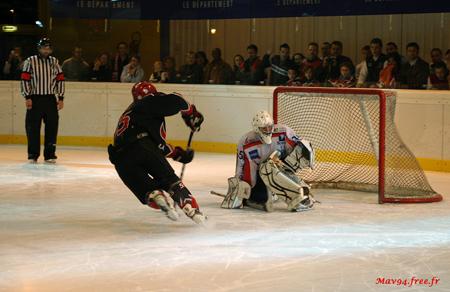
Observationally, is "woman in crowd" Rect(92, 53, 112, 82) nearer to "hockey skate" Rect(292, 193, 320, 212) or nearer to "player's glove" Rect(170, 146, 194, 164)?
"hockey skate" Rect(292, 193, 320, 212)

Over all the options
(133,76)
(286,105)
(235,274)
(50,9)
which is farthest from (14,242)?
(50,9)

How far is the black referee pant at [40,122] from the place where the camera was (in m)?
10.1

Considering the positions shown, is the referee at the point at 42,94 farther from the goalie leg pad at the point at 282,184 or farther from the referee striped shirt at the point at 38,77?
the goalie leg pad at the point at 282,184

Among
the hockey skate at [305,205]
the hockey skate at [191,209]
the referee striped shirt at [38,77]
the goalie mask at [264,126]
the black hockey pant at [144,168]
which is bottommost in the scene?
the hockey skate at [305,205]

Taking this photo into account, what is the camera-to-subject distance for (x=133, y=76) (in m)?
11.9

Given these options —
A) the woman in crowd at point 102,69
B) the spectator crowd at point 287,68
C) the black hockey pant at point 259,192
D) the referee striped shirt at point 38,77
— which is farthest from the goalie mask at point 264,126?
the woman in crowd at point 102,69

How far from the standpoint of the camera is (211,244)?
5.88 metres

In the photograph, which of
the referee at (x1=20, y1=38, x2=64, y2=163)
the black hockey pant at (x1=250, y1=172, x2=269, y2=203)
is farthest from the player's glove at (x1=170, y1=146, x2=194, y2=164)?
the referee at (x1=20, y1=38, x2=64, y2=163)

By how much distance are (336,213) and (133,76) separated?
5349 mm

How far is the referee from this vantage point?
10.0m

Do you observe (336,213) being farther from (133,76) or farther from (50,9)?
(50,9)

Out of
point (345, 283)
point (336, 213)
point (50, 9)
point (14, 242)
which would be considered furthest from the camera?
point (50, 9)

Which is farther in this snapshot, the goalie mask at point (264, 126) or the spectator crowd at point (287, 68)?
the spectator crowd at point (287, 68)

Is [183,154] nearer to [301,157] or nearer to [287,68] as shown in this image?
[301,157]
